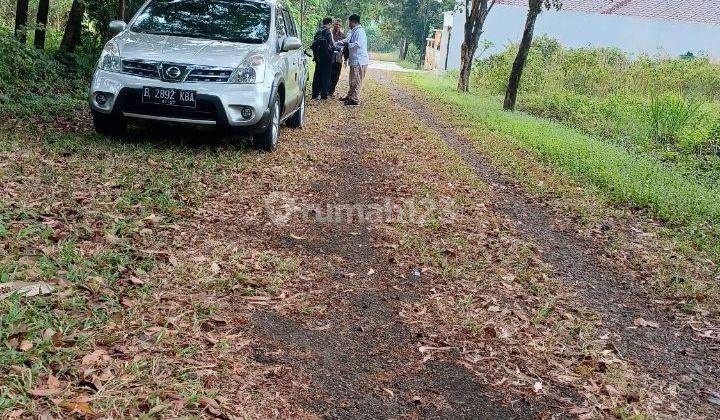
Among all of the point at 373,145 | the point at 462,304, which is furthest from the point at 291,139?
the point at 462,304

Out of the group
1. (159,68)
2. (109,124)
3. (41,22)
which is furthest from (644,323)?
(41,22)

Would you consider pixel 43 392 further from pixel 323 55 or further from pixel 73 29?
pixel 323 55

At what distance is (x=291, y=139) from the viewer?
966cm

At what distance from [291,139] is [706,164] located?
6291mm

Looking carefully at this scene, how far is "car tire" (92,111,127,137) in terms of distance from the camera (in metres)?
7.34

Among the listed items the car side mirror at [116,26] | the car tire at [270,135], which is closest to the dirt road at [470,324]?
the car tire at [270,135]

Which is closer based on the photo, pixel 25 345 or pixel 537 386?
pixel 25 345

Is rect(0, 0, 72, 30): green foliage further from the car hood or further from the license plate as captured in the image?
the license plate

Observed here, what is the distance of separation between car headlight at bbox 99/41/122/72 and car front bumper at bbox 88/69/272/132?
67mm

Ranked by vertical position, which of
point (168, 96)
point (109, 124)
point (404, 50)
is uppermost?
point (404, 50)

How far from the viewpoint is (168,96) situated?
7113mm

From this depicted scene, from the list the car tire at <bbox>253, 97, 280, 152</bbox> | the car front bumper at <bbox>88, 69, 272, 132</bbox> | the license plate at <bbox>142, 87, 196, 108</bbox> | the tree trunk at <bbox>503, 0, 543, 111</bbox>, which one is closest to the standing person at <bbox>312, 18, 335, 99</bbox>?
the tree trunk at <bbox>503, 0, 543, 111</bbox>

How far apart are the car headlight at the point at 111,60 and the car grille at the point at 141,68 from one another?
0.08m

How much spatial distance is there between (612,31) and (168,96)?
109 feet
